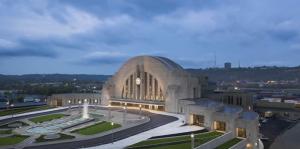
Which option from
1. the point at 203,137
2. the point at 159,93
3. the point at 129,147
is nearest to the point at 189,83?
the point at 159,93

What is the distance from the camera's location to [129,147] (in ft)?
127

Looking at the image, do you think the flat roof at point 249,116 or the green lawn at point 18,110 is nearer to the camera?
the flat roof at point 249,116

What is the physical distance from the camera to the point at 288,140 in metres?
60.6

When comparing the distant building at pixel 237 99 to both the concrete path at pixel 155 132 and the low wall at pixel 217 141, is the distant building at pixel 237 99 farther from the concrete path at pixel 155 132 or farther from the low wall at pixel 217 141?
the low wall at pixel 217 141

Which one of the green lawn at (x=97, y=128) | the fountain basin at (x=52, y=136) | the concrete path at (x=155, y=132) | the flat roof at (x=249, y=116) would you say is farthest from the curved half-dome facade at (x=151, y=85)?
the fountain basin at (x=52, y=136)

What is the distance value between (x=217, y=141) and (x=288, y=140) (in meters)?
24.4

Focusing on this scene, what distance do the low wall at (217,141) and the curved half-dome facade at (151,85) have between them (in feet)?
77.6

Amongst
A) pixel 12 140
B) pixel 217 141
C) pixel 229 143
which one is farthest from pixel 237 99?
pixel 12 140

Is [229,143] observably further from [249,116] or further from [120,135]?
[120,135]

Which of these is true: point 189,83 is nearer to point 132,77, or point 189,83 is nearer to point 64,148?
point 132,77

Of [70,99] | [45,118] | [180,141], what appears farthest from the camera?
[70,99]

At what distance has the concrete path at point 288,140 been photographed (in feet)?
182

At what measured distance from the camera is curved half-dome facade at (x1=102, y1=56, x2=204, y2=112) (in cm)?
7256

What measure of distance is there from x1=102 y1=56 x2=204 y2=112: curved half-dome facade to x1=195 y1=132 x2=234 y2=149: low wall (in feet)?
77.6
